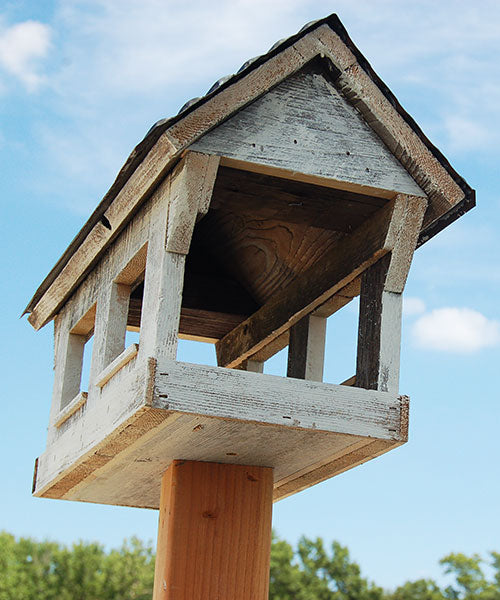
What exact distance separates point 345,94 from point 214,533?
1644 millimetres

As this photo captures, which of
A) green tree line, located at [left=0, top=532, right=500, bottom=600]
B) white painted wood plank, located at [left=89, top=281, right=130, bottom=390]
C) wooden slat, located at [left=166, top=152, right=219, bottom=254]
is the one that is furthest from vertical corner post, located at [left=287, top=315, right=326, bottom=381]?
green tree line, located at [left=0, top=532, right=500, bottom=600]

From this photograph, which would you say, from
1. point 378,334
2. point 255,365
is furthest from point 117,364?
point 255,365

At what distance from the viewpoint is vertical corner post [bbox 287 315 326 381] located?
161 inches

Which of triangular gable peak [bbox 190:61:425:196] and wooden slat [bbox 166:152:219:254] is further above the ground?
triangular gable peak [bbox 190:61:425:196]

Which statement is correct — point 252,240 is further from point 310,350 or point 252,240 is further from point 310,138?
point 310,138

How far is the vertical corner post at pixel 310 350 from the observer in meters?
4.09

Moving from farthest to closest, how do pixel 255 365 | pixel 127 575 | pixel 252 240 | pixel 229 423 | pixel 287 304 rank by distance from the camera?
pixel 127 575
pixel 255 365
pixel 252 240
pixel 287 304
pixel 229 423

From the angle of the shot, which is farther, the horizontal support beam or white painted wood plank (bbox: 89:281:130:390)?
white painted wood plank (bbox: 89:281:130:390)

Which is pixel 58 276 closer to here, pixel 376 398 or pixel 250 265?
pixel 250 265

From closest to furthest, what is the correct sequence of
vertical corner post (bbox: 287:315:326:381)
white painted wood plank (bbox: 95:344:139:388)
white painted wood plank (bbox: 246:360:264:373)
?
white painted wood plank (bbox: 95:344:139:388), vertical corner post (bbox: 287:315:326:381), white painted wood plank (bbox: 246:360:264:373)

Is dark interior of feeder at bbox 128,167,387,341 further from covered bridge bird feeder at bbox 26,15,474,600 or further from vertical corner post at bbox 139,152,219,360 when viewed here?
vertical corner post at bbox 139,152,219,360

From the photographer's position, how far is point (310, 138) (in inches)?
137

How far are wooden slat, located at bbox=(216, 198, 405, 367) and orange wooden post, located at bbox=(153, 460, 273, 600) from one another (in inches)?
28.9

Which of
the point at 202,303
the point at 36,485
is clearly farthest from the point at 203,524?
the point at 202,303
